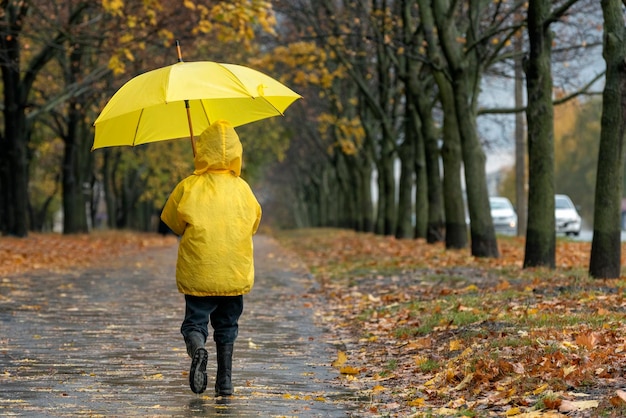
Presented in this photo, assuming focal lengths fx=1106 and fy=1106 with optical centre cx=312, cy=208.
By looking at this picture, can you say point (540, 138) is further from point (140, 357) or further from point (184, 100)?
point (184, 100)

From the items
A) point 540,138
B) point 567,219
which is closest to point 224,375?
point 540,138

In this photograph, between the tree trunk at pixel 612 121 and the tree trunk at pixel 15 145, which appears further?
the tree trunk at pixel 15 145

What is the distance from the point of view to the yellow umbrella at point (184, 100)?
7.49 meters

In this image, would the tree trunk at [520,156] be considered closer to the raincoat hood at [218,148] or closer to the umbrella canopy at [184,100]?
the umbrella canopy at [184,100]

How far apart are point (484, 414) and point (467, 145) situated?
46.5 feet

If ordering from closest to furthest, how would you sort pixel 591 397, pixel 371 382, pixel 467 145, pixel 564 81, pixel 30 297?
pixel 591 397 → pixel 371 382 → pixel 30 297 → pixel 467 145 → pixel 564 81

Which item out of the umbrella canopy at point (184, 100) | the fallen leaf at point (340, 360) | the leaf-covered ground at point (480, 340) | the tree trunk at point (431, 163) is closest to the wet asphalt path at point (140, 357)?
the fallen leaf at point (340, 360)

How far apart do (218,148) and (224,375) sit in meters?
1.50

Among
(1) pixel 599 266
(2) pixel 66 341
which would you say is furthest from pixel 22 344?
(1) pixel 599 266

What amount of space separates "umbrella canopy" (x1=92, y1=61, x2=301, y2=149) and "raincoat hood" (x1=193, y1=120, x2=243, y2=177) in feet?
0.92

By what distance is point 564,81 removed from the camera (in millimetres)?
27484

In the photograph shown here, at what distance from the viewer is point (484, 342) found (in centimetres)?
831

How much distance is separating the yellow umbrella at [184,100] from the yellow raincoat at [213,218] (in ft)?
1.27

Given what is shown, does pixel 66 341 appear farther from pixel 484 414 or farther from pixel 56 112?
pixel 56 112
